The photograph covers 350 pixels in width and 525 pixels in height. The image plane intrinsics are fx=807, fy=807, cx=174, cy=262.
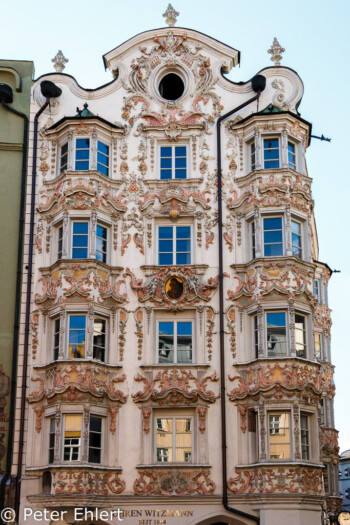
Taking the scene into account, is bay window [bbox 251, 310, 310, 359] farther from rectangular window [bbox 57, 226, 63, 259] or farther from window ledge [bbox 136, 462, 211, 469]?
rectangular window [bbox 57, 226, 63, 259]

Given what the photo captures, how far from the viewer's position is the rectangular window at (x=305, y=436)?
104 feet

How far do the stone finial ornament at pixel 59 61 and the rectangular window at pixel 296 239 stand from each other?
43.5ft

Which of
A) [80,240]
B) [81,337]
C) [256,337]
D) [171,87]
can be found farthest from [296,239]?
[81,337]

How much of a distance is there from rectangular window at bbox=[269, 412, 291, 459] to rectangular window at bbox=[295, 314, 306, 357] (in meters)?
2.70

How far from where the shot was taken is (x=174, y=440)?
105ft

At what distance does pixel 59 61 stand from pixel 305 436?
66.9 ft

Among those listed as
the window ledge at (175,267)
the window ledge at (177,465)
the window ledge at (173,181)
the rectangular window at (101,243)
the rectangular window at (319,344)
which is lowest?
the window ledge at (177,465)

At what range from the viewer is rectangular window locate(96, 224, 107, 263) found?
113 ft

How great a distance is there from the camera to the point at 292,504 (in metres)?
30.0

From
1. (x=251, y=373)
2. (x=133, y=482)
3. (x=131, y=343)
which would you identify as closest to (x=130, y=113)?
(x=131, y=343)

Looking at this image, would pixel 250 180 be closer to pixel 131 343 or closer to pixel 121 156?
pixel 121 156

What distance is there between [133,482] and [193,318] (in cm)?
705

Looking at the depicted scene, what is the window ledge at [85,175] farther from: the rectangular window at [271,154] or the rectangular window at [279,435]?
the rectangular window at [279,435]

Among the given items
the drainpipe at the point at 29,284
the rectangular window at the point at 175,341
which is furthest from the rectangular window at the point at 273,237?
the drainpipe at the point at 29,284
